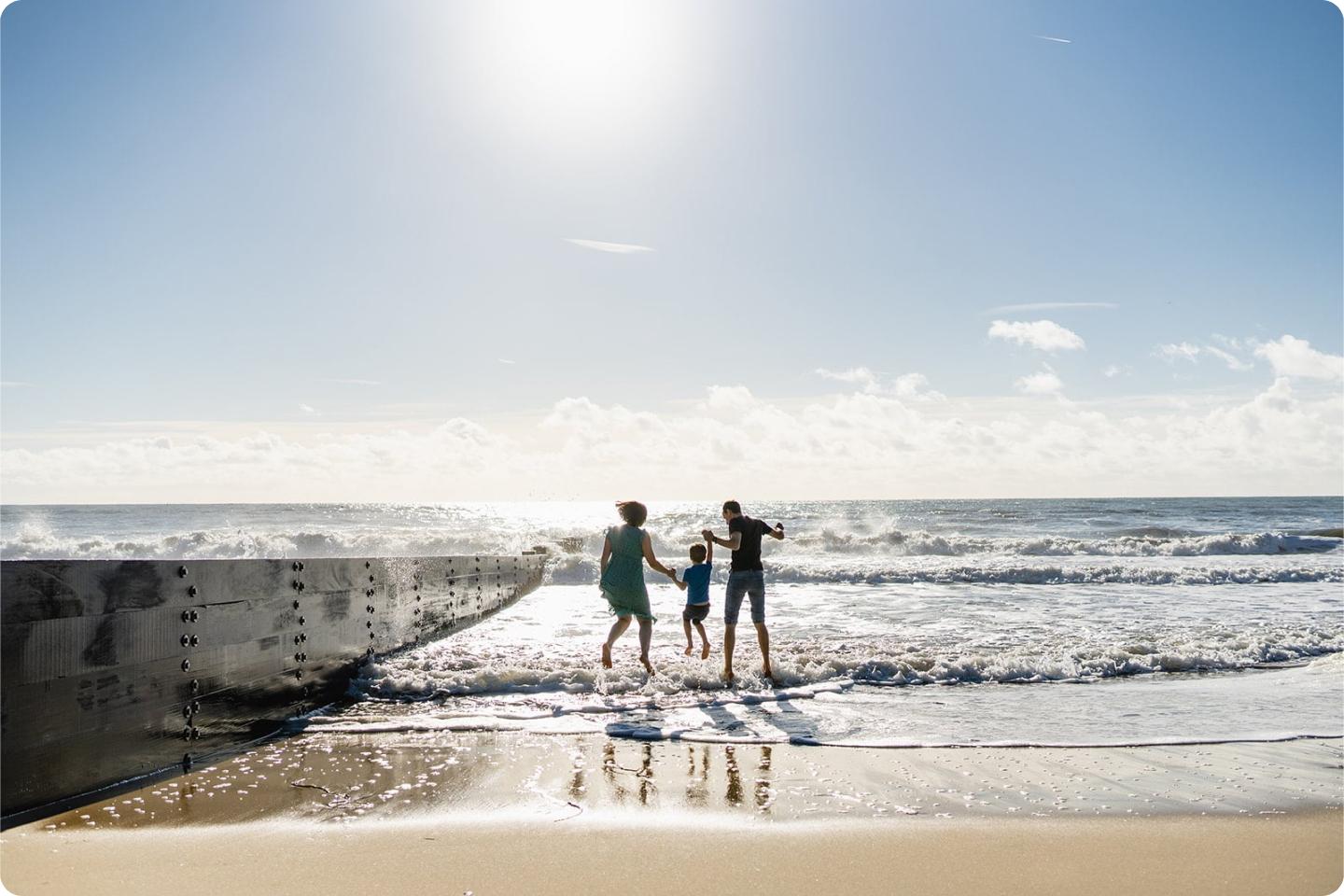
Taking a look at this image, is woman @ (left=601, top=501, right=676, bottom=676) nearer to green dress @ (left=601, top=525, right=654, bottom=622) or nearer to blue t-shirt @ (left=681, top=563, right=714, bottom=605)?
green dress @ (left=601, top=525, right=654, bottom=622)

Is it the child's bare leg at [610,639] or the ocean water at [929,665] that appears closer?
the ocean water at [929,665]

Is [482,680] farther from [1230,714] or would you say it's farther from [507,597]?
[507,597]

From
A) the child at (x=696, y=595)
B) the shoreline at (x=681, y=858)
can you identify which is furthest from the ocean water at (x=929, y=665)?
the shoreline at (x=681, y=858)

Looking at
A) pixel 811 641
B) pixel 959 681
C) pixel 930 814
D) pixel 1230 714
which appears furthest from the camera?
pixel 811 641

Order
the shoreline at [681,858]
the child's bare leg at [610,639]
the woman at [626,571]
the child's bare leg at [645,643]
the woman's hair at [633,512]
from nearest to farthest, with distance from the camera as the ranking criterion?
the shoreline at [681,858], the child's bare leg at [645,643], the child's bare leg at [610,639], the woman at [626,571], the woman's hair at [633,512]

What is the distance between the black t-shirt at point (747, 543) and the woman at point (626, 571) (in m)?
0.84

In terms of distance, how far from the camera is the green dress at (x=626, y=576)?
28.3ft

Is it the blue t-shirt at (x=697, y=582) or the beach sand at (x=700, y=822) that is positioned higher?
the blue t-shirt at (x=697, y=582)

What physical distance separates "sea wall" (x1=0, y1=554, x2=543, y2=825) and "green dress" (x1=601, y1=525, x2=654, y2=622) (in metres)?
2.51

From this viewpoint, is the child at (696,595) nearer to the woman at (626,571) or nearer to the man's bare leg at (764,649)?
the woman at (626,571)

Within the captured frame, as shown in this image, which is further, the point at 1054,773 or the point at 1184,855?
the point at 1054,773

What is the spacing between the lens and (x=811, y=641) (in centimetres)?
1073

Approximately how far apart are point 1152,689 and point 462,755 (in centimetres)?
636

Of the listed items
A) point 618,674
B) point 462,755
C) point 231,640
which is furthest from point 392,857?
point 618,674
